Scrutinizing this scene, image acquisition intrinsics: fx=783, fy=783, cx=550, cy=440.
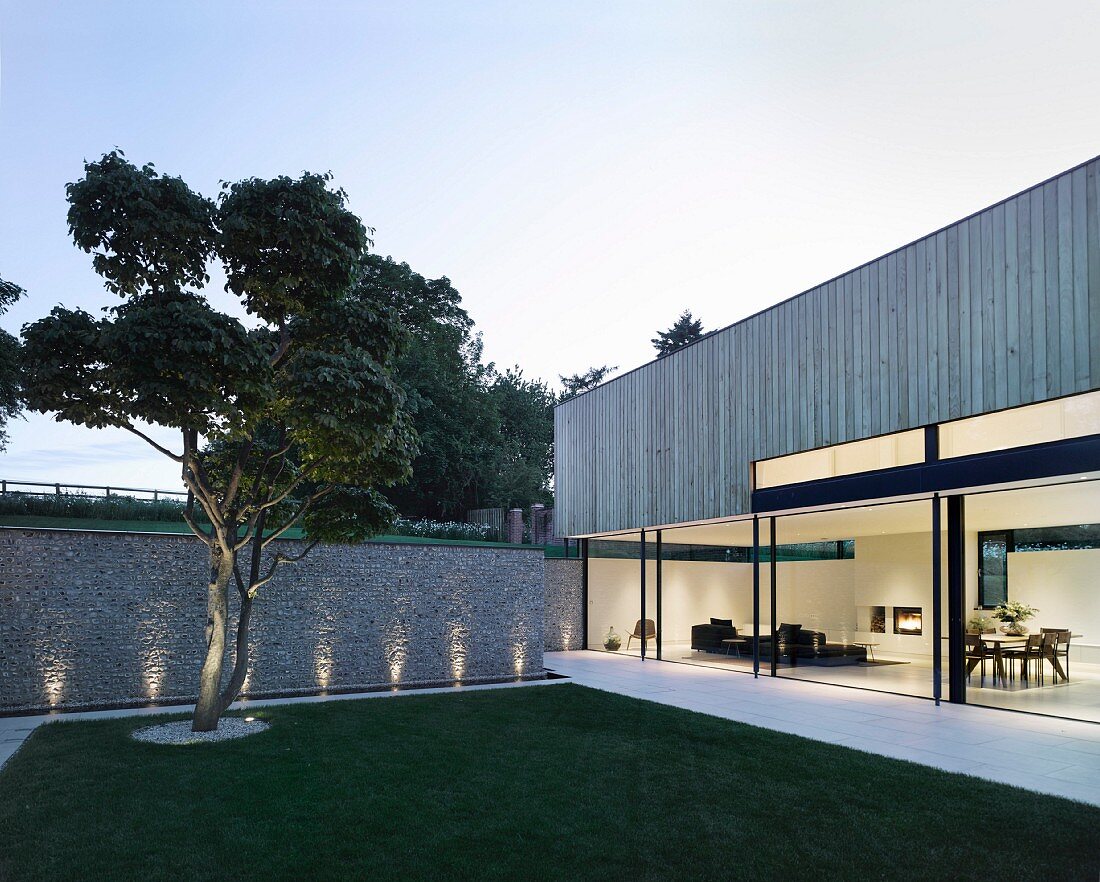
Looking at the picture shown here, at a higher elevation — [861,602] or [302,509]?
[302,509]

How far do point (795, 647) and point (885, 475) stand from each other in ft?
15.0

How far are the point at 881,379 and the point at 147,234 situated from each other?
9409 millimetres

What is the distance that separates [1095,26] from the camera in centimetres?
416

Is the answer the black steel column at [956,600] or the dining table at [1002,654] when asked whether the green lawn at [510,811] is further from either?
the dining table at [1002,654]

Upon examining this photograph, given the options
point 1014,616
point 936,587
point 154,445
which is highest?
point 154,445

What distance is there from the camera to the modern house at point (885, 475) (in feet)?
30.3

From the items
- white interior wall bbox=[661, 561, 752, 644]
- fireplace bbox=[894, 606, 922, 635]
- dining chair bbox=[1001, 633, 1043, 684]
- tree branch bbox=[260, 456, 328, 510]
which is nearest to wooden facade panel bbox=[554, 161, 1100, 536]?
white interior wall bbox=[661, 561, 752, 644]

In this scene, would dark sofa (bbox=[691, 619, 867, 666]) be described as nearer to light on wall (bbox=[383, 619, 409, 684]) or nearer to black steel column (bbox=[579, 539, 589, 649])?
black steel column (bbox=[579, 539, 589, 649])

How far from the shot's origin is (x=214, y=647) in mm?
8539

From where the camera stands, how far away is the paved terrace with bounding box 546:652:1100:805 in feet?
23.2

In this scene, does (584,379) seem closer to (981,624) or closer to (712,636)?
(712,636)

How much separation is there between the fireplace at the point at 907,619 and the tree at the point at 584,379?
117ft

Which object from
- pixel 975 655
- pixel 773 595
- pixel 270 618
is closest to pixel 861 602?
pixel 773 595

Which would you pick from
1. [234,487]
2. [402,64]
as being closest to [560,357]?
[402,64]
